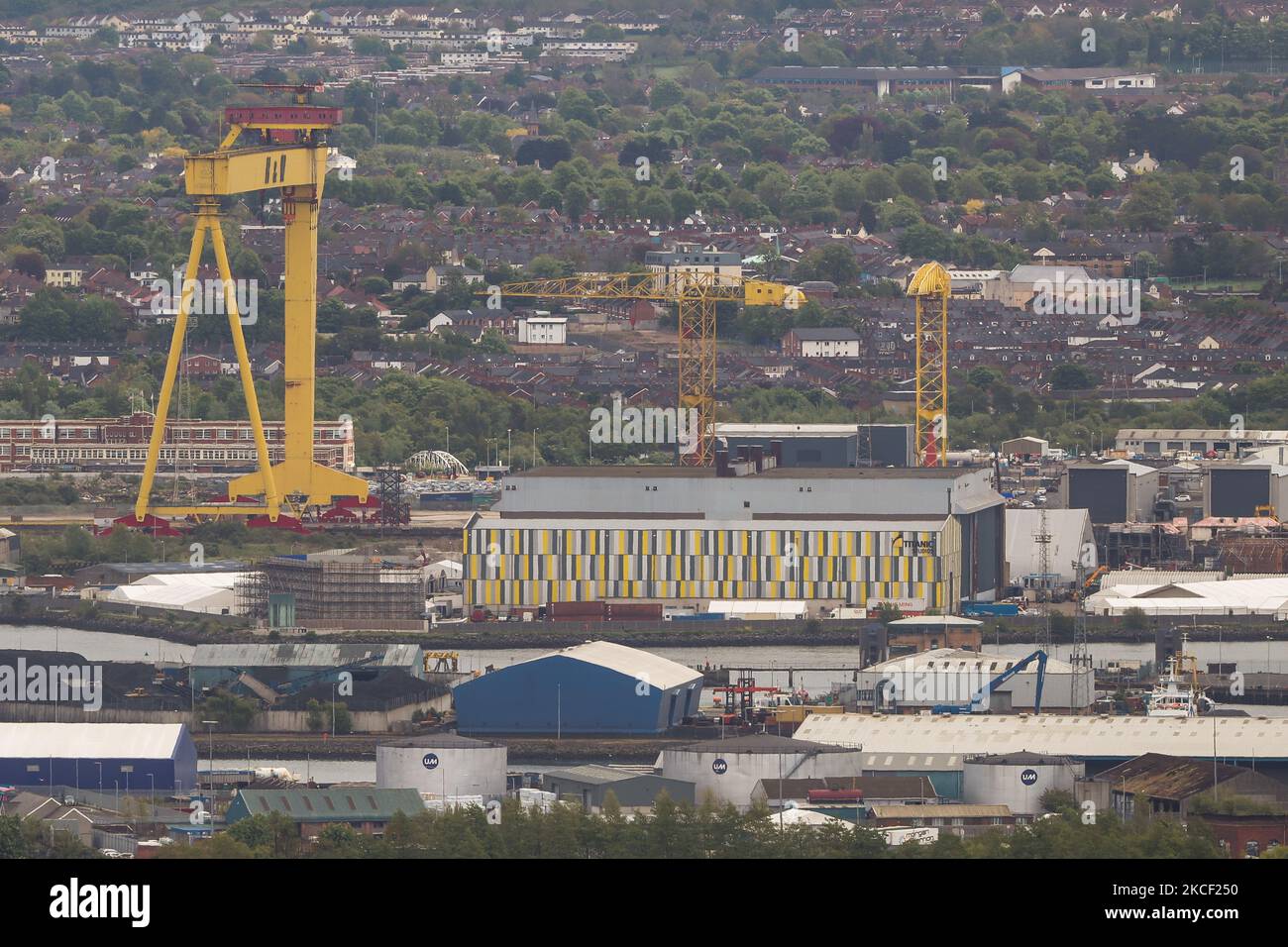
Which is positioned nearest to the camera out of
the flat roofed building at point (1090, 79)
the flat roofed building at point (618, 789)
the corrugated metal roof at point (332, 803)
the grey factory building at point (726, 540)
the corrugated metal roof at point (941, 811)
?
the corrugated metal roof at point (332, 803)

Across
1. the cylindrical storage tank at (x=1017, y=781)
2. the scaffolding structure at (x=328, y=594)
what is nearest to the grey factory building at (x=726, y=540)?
the scaffolding structure at (x=328, y=594)

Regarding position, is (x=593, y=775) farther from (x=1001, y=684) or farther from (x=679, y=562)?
(x=679, y=562)

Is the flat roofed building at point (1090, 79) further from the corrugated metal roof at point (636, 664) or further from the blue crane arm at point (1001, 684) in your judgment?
the blue crane arm at point (1001, 684)

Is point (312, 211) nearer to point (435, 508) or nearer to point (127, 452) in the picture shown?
point (435, 508)

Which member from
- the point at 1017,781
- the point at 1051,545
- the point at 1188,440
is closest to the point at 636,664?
the point at 1017,781

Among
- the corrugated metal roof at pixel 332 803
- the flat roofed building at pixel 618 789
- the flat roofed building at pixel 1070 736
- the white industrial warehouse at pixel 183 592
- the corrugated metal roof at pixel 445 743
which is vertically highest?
the corrugated metal roof at pixel 332 803
